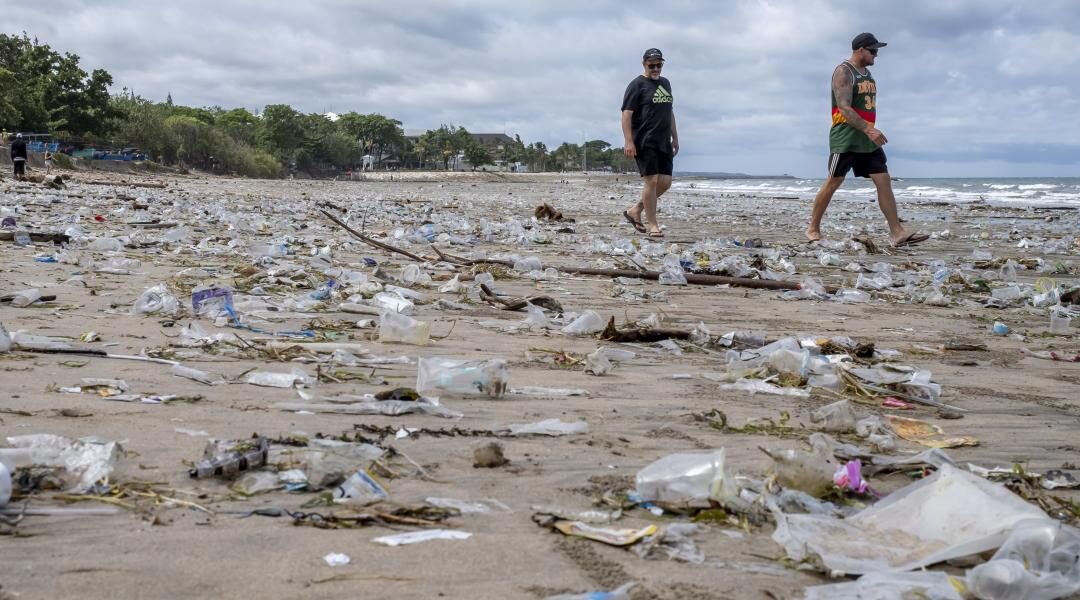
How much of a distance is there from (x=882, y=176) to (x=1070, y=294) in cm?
251

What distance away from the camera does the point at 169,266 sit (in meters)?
5.31

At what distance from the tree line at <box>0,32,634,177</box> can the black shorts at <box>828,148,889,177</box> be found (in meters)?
37.2

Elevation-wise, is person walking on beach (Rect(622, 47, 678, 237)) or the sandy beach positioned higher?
person walking on beach (Rect(622, 47, 678, 237))

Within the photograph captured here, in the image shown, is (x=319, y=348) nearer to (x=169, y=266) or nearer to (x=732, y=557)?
(x=732, y=557)

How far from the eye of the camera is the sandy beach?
129cm

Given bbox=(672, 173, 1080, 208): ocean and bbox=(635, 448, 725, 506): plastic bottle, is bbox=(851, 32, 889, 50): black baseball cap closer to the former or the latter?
bbox=(635, 448, 725, 506): plastic bottle

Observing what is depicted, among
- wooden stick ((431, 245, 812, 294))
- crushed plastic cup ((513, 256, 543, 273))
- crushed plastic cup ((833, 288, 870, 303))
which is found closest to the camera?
crushed plastic cup ((833, 288, 870, 303))

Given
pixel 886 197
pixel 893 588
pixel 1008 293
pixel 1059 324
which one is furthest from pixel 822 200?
pixel 893 588

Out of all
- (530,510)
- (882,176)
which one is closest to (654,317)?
(530,510)

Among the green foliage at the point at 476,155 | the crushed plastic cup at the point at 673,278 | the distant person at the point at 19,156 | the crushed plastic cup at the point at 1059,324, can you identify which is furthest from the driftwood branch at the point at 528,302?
the green foliage at the point at 476,155

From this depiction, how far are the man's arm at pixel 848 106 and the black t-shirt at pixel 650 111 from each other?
1474 mm

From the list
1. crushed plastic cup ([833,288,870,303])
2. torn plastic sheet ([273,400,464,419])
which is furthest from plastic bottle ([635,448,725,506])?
crushed plastic cup ([833,288,870,303])

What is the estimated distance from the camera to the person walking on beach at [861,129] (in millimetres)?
7125

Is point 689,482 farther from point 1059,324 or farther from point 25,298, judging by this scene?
point 1059,324
